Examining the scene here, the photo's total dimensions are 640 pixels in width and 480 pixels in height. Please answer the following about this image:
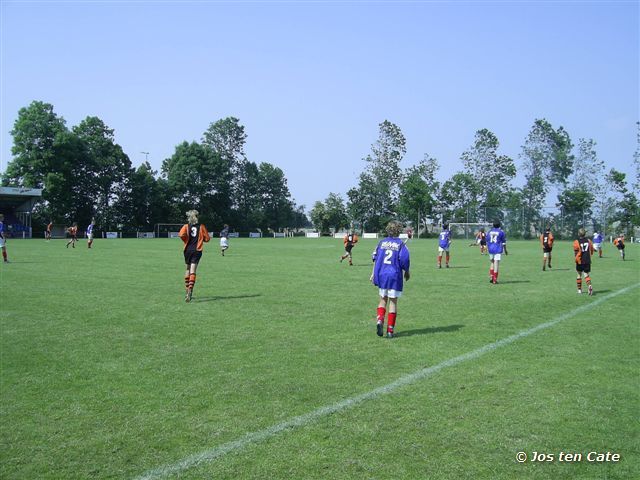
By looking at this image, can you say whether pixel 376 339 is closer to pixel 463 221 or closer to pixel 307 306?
pixel 307 306

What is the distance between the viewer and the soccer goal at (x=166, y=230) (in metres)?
84.1

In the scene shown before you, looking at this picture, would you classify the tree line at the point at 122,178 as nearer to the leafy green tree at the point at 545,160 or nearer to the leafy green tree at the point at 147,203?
the leafy green tree at the point at 147,203

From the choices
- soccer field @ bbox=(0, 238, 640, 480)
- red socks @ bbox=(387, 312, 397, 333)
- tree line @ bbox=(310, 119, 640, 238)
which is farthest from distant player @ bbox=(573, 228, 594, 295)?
tree line @ bbox=(310, 119, 640, 238)

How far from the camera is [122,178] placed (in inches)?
3260

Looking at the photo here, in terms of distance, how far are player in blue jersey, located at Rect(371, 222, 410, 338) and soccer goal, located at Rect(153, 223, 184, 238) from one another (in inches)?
3071

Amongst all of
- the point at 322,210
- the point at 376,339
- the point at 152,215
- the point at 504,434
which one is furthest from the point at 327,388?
the point at 322,210

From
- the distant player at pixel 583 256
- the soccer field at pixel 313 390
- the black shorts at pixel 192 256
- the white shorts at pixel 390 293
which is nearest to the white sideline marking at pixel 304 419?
the soccer field at pixel 313 390

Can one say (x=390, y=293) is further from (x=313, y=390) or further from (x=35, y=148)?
(x=35, y=148)

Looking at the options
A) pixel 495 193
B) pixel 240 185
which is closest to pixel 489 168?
pixel 495 193

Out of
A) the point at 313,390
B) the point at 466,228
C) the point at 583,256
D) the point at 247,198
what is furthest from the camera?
the point at 247,198

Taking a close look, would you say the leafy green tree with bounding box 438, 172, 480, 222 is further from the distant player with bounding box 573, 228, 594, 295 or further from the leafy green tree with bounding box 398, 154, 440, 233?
the distant player with bounding box 573, 228, 594, 295

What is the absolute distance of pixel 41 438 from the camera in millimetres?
4617

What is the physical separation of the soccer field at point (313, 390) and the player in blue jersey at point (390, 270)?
52 centimetres

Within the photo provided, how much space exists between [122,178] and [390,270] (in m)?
81.6
